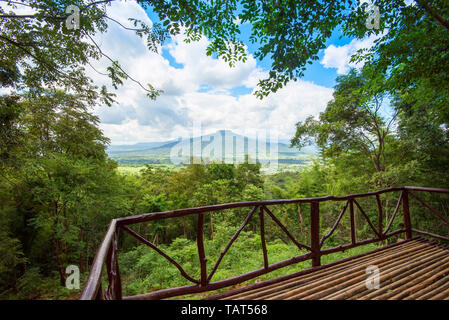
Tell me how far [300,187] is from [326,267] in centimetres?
1428

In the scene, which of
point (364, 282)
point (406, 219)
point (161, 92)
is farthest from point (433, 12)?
point (161, 92)

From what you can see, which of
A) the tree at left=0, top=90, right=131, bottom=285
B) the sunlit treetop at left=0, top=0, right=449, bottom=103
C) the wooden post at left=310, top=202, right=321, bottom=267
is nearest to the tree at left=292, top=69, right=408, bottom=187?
the sunlit treetop at left=0, top=0, right=449, bottom=103

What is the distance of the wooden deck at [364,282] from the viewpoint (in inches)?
60.8

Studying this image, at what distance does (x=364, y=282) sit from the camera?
169 centimetres

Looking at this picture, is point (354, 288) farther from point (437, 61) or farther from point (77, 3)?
point (77, 3)

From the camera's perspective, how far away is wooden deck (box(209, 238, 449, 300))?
1.54 meters

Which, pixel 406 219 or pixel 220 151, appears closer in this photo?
pixel 406 219

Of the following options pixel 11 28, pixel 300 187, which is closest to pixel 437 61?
pixel 11 28

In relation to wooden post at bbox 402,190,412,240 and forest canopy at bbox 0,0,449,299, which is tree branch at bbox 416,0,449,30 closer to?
forest canopy at bbox 0,0,449,299

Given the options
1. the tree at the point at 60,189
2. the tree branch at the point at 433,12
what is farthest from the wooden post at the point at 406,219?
the tree at the point at 60,189

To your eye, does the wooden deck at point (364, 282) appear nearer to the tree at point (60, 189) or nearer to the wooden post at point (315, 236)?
the wooden post at point (315, 236)

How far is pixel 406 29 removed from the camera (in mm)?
2539

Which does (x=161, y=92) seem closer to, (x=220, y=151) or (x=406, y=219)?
(x=406, y=219)

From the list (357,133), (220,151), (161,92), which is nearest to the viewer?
(161,92)
